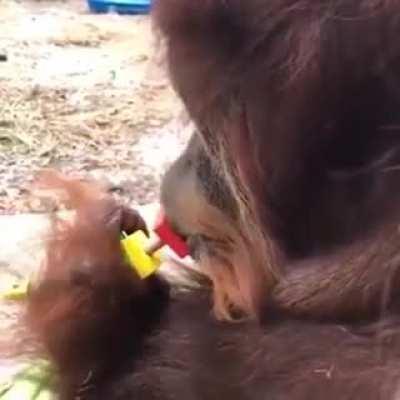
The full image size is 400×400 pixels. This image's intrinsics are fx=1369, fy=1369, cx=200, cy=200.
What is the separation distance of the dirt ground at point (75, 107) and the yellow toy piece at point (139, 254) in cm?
105

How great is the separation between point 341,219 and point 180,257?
0.52 ft

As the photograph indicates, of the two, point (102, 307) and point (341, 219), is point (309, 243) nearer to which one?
point (341, 219)

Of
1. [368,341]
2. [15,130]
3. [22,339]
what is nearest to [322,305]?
[368,341]

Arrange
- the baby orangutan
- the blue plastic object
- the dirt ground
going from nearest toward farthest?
Result: the baby orangutan, the dirt ground, the blue plastic object

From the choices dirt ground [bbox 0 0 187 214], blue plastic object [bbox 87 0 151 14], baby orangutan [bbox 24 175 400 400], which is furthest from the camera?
blue plastic object [bbox 87 0 151 14]

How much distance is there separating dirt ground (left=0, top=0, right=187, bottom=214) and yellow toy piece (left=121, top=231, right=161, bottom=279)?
1055 mm

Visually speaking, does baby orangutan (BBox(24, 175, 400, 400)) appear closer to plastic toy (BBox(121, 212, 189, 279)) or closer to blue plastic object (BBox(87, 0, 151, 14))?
plastic toy (BBox(121, 212, 189, 279))

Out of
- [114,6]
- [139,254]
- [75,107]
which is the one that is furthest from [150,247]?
[114,6]

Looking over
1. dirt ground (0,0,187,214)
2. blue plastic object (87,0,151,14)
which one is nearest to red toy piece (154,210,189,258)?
dirt ground (0,0,187,214)

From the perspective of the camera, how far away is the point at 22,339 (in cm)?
113

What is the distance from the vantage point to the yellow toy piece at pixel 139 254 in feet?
3.42

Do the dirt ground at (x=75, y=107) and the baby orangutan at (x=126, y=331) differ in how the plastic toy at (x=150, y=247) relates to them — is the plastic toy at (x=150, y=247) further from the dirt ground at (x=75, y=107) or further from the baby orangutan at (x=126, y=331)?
the dirt ground at (x=75, y=107)

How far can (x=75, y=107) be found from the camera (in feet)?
9.53

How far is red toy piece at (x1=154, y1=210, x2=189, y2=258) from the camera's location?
1.00 m
